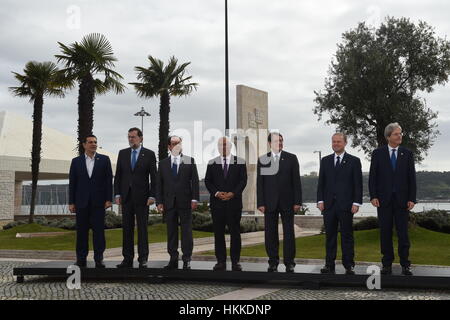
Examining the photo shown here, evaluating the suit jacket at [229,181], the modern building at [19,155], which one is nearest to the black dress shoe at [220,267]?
the suit jacket at [229,181]

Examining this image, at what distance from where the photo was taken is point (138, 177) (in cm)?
921

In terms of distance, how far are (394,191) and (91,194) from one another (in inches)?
198

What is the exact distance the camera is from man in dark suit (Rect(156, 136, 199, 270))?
358 inches

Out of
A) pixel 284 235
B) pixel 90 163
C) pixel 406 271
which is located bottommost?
pixel 406 271

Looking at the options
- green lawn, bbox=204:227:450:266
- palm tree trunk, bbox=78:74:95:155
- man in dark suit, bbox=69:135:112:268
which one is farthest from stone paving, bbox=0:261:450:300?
palm tree trunk, bbox=78:74:95:155

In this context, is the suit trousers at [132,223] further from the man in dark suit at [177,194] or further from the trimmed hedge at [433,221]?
the trimmed hedge at [433,221]

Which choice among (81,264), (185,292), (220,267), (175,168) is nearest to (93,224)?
(81,264)

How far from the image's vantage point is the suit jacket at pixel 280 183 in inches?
342

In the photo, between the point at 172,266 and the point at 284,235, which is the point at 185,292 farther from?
the point at 284,235

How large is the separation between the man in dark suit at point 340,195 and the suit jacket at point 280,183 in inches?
15.7

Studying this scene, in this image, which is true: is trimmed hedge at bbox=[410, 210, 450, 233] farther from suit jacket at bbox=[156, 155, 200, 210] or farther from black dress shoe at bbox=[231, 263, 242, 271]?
suit jacket at bbox=[156, 155, 200, 210]
